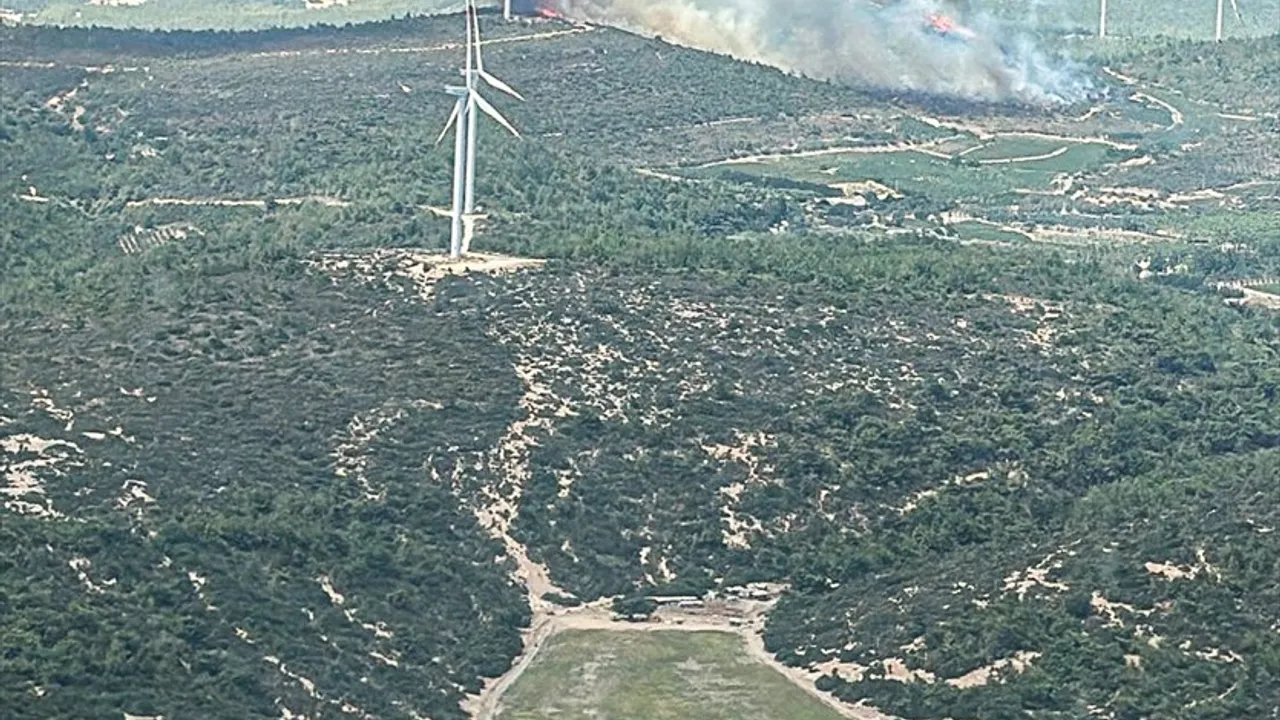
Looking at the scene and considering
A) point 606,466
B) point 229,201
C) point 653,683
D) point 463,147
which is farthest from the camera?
point 229,201

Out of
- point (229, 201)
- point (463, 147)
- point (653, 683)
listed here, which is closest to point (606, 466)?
point (653, 683)

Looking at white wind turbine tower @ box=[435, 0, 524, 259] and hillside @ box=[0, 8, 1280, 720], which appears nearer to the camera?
hillside @ box=[0, 8, 1280, 720]

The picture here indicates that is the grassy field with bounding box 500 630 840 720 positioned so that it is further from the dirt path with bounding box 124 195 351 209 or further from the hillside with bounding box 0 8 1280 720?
the dirt path with bounding box 124 195 351 209

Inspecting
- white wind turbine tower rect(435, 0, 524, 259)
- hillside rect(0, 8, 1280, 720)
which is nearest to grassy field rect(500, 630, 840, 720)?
hillside rect(0, 8, 1280, 720)

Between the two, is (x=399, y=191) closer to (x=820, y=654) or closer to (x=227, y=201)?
(x=227, y=201)

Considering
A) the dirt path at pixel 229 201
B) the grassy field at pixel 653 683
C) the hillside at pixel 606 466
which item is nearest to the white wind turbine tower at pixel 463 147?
the hillside at pixel 606 466

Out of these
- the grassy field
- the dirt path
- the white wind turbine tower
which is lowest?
the grassy field

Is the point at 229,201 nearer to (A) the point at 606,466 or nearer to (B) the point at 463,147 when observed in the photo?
(B) the point at 463,147
